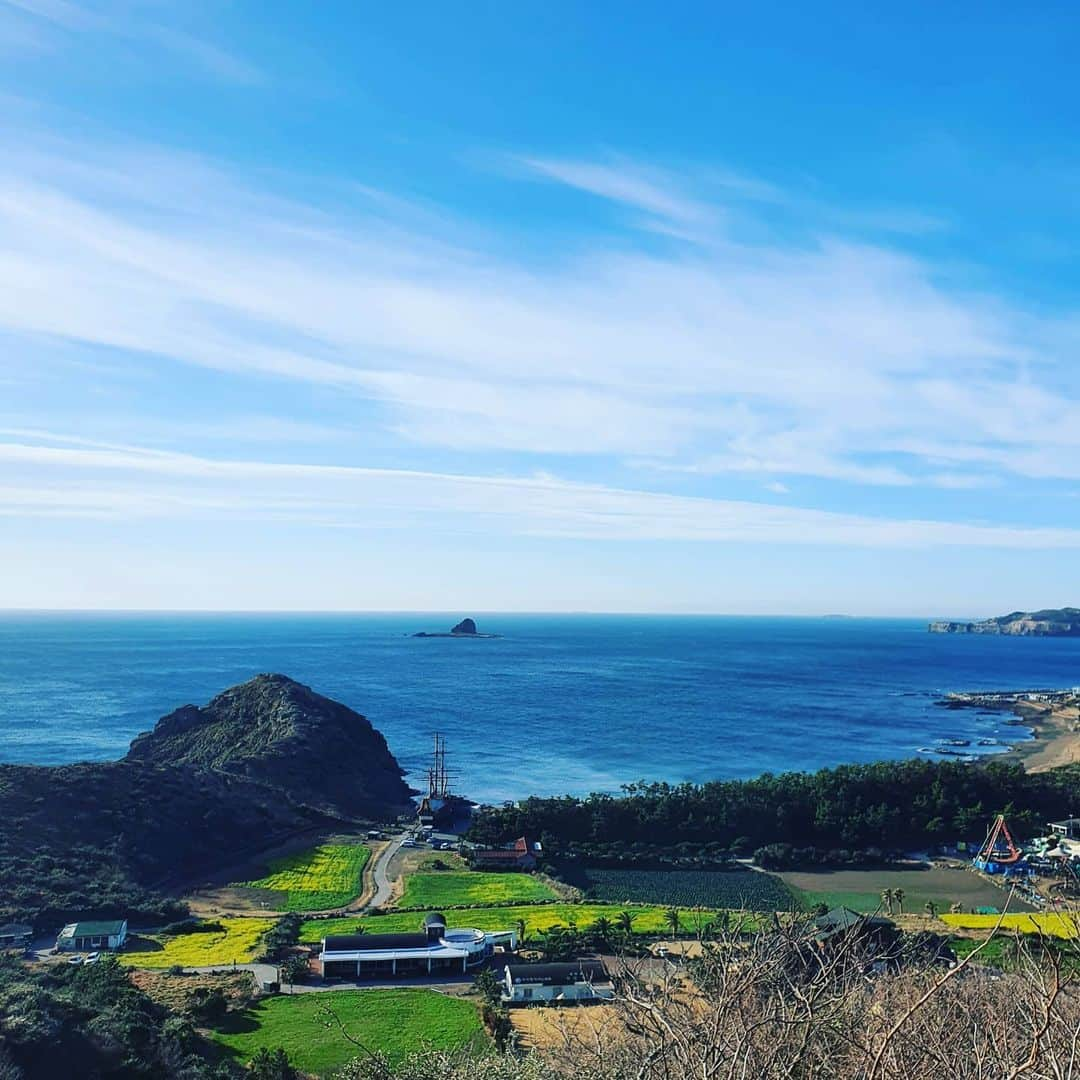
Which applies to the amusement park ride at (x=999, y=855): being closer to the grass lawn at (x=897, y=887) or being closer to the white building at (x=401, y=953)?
the grass lawn at (x=897, y=887)

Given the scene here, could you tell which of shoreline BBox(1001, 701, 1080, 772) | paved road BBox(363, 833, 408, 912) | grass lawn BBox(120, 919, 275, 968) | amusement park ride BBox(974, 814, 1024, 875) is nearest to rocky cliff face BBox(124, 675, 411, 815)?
paved road BBox(363, 833, 408, 912)

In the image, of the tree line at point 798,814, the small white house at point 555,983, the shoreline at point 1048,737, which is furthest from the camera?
the shoreline at point 1048,737

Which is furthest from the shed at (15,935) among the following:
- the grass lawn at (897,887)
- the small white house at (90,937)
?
the grass lawn at (897,887)

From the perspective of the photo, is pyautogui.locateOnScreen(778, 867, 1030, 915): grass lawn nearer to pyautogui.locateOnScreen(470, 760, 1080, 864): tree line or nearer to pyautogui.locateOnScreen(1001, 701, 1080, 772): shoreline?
pyautogui.locateOnScreen(470, 760, 1080, 864): tree line

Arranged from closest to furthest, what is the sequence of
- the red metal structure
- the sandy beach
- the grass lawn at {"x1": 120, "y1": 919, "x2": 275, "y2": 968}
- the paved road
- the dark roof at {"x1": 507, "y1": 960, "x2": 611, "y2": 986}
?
the dark roof at {"x1": 507, "y1": 960, "x2": 611, "y2": 986}, the grass lawn at {"x1": 120, "y1": 919, "x2": 275, "y2": 968}, the paved road, the red metal structure, the sandy beach

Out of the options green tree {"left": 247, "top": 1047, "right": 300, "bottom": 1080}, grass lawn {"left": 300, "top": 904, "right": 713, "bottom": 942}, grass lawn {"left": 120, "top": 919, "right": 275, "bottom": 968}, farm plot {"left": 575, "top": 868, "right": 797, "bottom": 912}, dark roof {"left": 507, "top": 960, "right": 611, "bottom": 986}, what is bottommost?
farm plot {"left": 575, "top": 868, "right": 797, "bottom": 912}

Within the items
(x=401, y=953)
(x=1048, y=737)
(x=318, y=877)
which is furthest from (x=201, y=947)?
(x=1048, y=737)

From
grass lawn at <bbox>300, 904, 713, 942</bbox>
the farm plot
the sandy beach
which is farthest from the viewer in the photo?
the sandy beach

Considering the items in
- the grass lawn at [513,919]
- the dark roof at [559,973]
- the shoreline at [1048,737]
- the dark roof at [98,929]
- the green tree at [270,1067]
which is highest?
A: the green tree at [270,1067]
